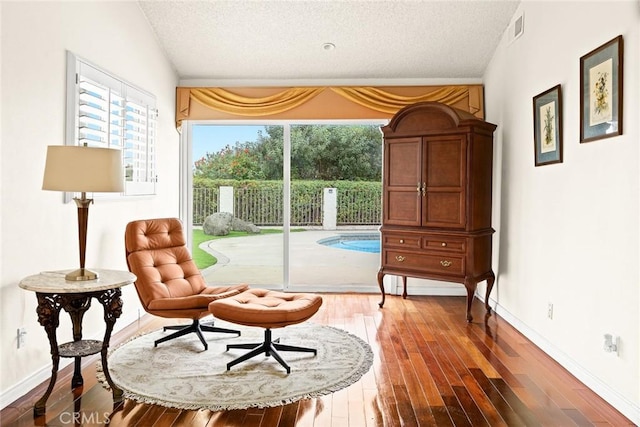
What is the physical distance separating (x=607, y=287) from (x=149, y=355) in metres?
2.95

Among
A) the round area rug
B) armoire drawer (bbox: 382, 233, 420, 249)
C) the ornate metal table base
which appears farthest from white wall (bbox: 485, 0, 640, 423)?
the ornate metal table base

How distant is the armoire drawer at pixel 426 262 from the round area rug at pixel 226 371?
45.0 inches

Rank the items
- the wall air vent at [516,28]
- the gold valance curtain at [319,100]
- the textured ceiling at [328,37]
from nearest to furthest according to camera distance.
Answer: the wall air vent at [516,28]
the textured ceiling at [328,37]
the gold valance curtain at [319,100]

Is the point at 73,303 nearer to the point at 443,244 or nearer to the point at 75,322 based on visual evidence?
the point at 75,322

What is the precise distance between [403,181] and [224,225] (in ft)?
7.05

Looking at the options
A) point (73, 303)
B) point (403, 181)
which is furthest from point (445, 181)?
point (73, 303)

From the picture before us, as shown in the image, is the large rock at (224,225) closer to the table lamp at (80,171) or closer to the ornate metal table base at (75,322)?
the ornate metal table base at (75,322)


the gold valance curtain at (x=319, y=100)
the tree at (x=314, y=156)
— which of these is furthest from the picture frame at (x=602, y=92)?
the tree at (x=314, y=156)

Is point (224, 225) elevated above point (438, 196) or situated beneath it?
situated beneath

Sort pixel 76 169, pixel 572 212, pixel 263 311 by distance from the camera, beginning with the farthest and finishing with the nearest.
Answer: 1. pixel 572 212
2. pixel 263 311
3. pixel 76 169

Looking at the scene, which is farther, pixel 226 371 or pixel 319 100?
pixel 319 100

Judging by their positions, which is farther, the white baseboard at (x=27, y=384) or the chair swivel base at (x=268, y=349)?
the chair swivel base at (x=268, y=349)

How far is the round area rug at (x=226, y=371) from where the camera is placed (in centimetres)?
260

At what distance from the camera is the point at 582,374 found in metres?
2.91
